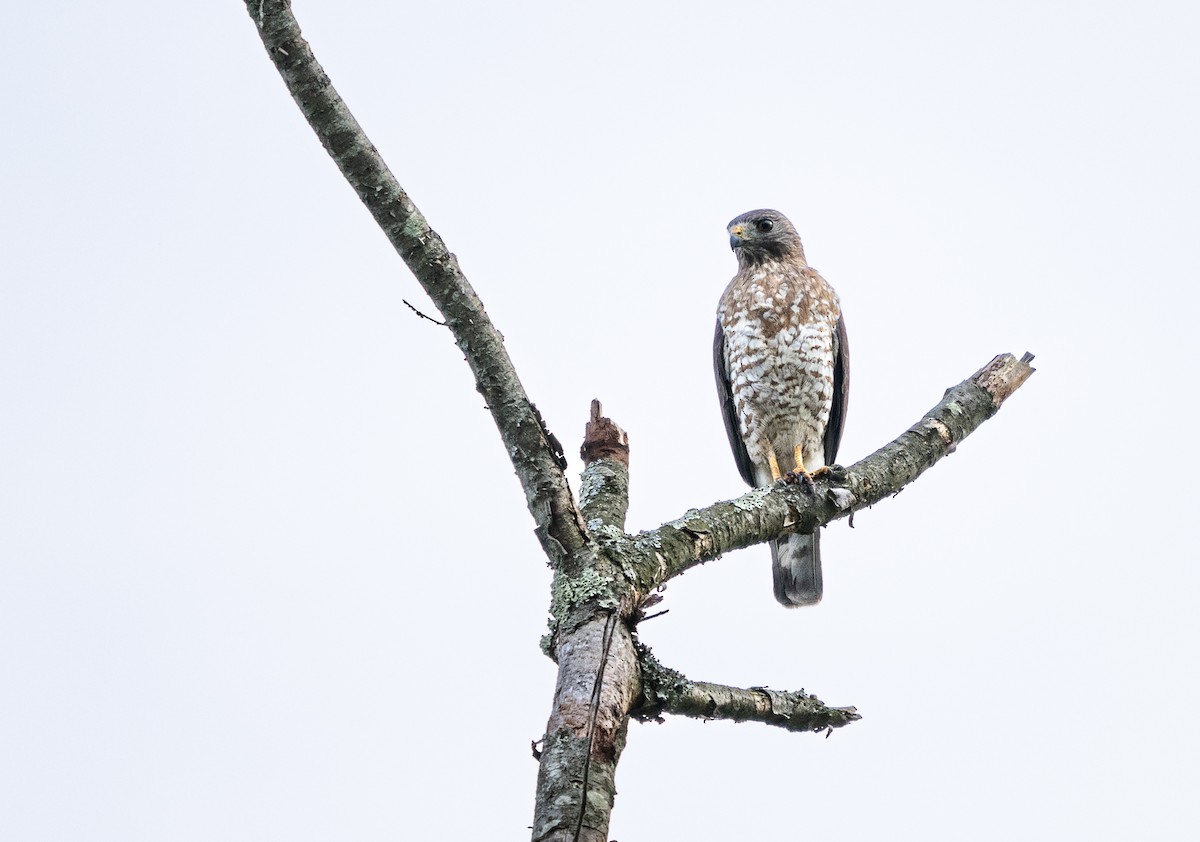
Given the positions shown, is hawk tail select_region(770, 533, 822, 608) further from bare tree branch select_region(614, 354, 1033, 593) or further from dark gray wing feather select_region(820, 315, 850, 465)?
bare tree branch select_region(614, 354, 1033, 593)

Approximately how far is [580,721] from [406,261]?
1.44 meters

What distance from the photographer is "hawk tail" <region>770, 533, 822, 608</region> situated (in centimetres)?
721

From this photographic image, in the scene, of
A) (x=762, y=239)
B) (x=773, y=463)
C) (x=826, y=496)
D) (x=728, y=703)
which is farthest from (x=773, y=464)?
(x=728, y=703)

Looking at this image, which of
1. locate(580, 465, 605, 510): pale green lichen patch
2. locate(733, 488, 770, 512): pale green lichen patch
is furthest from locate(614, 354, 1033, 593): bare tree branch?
locate(580, 465, 605, 510): pale green lichen patch

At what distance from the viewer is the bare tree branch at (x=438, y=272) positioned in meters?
3.35

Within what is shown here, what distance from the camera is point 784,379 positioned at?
7.70m

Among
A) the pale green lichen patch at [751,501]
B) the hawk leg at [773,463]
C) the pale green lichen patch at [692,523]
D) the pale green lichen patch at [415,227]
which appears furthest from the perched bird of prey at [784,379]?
the pale green lichen patch at [415,227]

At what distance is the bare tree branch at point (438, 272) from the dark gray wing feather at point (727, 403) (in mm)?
4406

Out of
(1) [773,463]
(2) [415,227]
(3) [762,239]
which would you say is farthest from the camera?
(3) [762,239]

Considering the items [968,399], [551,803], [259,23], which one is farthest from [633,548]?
[968,399]

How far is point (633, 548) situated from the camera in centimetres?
396

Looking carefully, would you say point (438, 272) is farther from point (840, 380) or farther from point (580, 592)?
point (840, 380)

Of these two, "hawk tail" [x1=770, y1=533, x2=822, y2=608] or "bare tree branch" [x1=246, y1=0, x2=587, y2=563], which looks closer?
"bare tree branch" [x1=246, y1=0, x2=587, y2=563]

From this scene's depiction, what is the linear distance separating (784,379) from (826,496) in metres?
2.68
